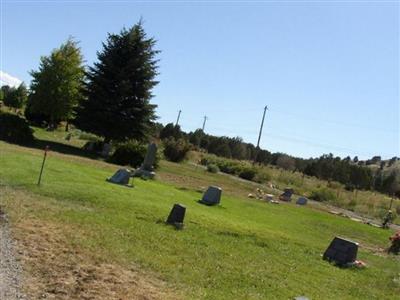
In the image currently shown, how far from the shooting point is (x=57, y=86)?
46188 mm

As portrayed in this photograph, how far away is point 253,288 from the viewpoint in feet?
29.4

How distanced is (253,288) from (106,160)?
25428 mm

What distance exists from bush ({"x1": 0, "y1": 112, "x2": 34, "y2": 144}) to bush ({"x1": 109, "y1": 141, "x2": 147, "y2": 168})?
18.7ft

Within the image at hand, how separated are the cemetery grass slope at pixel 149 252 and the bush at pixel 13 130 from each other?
14691 mm

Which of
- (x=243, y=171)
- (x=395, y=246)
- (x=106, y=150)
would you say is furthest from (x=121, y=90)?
(x=395, y=246)

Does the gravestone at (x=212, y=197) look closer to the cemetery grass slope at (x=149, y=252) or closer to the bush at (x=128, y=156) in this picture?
the cemetery grass slope at (x=149, y=252)

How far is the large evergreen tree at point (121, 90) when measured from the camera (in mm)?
37062

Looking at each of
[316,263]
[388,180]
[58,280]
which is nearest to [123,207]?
[316,263]

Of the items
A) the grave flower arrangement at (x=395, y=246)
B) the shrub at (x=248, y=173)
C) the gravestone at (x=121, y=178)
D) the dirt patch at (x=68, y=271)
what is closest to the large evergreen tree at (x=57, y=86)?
the shrub at (x=248, y=173)

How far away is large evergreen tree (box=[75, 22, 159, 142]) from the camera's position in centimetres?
3706

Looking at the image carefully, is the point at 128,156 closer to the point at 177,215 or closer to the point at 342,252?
the point at 177,215

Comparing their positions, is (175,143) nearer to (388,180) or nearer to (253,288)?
(388,180)

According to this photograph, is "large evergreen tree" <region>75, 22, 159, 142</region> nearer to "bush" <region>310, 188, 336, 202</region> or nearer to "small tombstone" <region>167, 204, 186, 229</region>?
"bush" <region>310, 188, 336, 202</region>

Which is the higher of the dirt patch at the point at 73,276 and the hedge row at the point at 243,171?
the hedge row at the point at 243,171
